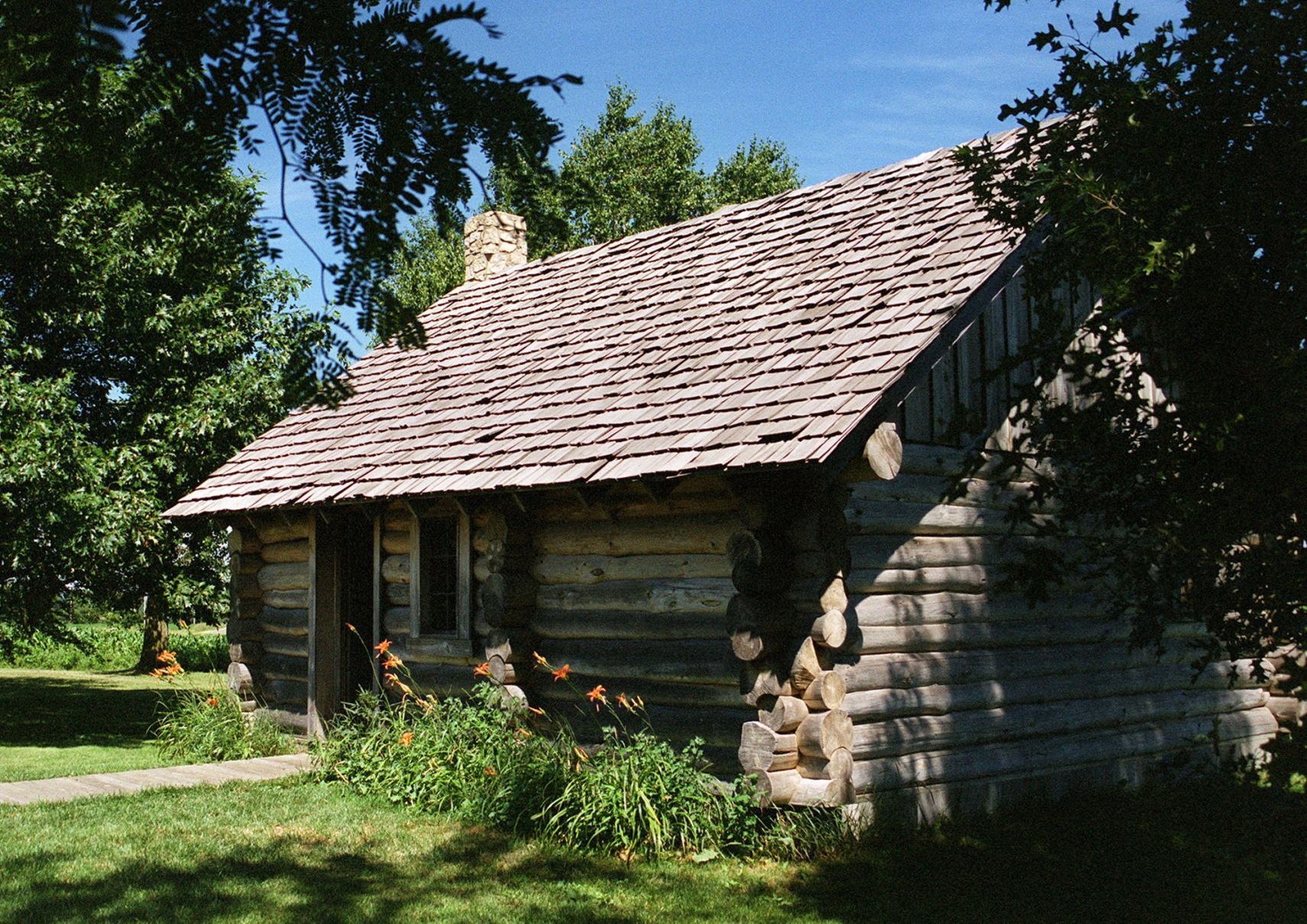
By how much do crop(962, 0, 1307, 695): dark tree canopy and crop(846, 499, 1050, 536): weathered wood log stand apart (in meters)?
2.12

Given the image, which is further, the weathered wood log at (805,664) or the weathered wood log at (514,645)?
the weathered wood log at (514,645)

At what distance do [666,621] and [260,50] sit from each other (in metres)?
6.84

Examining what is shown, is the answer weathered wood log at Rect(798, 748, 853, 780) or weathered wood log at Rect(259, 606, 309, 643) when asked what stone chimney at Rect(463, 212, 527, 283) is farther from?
weathered wood log at Rect(798, 748, 853, 780)

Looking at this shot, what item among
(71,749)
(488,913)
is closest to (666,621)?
(488,913)

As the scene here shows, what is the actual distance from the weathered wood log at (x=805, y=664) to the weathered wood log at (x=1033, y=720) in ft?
2.24

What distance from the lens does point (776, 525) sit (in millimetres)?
8102

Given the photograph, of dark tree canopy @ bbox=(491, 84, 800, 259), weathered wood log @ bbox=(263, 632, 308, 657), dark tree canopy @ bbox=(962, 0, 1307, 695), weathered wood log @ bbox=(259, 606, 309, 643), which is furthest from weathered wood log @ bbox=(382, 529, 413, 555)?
dark tree canopy @ bbox=(491, 84, 800, 259)

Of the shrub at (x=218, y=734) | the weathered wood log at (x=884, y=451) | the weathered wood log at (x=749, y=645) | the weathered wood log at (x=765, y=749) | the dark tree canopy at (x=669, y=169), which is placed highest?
the dark tree canopy at (x=669, y=169)

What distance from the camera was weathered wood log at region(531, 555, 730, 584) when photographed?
8.73m

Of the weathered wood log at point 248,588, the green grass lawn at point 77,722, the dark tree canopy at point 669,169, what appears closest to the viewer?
the green grass lawn at point 77,722

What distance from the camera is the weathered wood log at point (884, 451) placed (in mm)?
7656

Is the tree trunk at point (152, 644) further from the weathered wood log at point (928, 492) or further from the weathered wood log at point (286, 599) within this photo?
the weathered wood log at point (928, 492)

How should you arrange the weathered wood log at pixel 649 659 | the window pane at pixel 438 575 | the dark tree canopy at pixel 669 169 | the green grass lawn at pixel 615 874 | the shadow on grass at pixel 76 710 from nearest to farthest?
the green grass lawn at pixel 615 874, the weathered wood log at pixel 649 659, the window pane at pixel 438 575, the shadow on grass at pixel 76 710, the dark tree canopy at pixel 669 169

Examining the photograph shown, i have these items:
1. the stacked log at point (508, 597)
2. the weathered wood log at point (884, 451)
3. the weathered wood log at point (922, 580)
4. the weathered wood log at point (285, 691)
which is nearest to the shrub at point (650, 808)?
the weathered wood log at point (922, 580)
